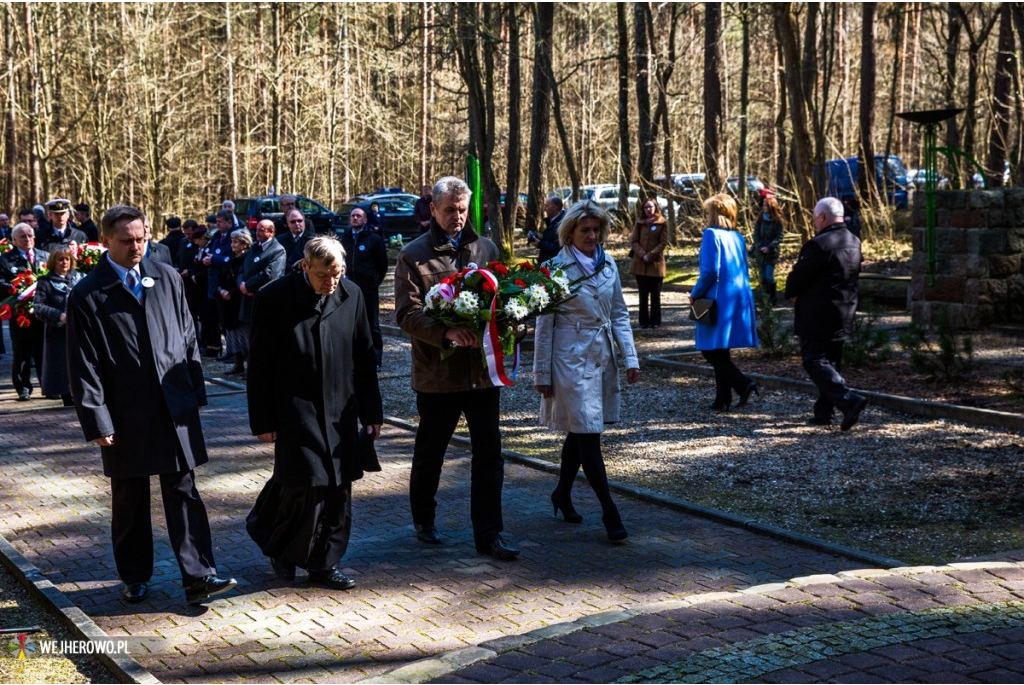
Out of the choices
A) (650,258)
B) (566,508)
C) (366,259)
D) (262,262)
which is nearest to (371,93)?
(650,258)

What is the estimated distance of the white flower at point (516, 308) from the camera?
678cm

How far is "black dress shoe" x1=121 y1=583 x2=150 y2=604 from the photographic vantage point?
647 centimetres

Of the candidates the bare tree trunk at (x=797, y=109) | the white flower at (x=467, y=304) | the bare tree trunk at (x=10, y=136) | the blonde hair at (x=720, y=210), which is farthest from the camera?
the bare tree trunk at (x=10, y=136)

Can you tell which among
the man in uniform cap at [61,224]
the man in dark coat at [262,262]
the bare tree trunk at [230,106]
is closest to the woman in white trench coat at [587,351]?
the man in dark coat at [262,262]

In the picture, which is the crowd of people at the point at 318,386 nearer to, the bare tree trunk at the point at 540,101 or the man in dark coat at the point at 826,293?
the man in dark coat at the point at 826,293

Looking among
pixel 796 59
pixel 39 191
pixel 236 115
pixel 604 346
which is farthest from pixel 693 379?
pixel 236 115

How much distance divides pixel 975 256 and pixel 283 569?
11990mm

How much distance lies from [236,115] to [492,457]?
48.0 meters

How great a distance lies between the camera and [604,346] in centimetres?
760

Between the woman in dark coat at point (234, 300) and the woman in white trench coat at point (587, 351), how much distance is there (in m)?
8.54

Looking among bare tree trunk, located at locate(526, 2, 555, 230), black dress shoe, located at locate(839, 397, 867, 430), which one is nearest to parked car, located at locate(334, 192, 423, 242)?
bare tree trunk, located at locate(526, 2, 555, 230)

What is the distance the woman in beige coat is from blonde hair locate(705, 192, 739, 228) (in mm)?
5789

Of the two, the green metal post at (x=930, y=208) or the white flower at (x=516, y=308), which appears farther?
the green metal post at (x=930, y=208)

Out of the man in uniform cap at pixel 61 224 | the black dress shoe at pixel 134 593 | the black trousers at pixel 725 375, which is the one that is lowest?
the black dress shoe at pixel 134 593
